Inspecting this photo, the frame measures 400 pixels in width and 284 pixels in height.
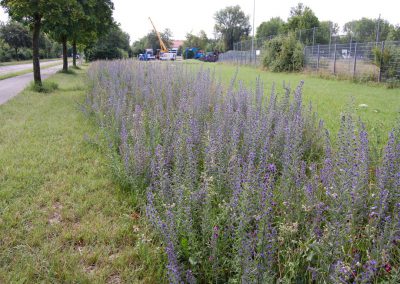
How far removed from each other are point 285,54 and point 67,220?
72.3ft

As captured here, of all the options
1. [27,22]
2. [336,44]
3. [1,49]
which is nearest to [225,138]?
[27,22]

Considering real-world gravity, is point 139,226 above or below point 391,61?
below

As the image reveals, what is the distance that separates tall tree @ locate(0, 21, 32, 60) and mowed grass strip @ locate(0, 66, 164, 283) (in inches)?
2816

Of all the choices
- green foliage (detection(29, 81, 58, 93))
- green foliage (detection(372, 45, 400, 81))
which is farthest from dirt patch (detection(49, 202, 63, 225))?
green foliage (detection(372, 45, 400, 81))

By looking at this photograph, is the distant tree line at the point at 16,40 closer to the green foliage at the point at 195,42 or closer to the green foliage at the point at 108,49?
the green foliage at the point at 108,49

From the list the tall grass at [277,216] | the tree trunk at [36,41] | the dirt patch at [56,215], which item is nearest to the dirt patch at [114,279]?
the tall grass at [277,216]

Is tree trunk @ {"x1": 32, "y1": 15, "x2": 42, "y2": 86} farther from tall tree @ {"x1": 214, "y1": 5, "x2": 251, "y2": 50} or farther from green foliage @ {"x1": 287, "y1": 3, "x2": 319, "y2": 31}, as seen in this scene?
tall tree @ {"x1": 214, "y1": 5, "x2": 251, "y2": 50}

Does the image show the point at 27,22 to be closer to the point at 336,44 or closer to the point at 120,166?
the point at 120,166

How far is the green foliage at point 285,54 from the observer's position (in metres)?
22.2

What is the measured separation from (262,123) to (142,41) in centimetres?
9115

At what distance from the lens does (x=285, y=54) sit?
22828 mm

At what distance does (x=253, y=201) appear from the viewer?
101 inches

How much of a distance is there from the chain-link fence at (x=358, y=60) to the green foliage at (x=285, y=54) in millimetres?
565

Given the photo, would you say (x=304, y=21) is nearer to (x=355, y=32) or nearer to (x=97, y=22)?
(x=355, y=32)
